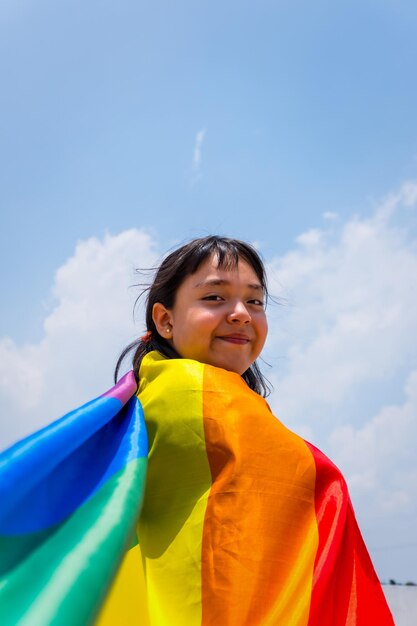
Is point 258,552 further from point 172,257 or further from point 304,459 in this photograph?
point 172,257

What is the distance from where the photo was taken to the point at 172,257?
2.52m

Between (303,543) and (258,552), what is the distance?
14 cm

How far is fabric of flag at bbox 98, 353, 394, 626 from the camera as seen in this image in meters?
1.63

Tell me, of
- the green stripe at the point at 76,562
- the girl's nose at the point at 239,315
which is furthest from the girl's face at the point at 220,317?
the green stripe at the point at 76,562

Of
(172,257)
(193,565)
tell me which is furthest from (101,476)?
(172,257)

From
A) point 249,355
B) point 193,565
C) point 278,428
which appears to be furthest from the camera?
point 249,355

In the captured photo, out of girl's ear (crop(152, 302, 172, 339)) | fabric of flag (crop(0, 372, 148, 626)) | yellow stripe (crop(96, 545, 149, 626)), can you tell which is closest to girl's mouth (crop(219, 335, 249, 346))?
girl's ear (crop(152, 302, 172, 339))

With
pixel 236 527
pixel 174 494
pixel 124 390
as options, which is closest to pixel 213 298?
pixel 124 390

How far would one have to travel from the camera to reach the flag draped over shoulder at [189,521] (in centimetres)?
153

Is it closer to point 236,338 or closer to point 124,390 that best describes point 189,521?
point 124,390

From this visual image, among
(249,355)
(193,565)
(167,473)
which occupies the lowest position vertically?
(193,565)

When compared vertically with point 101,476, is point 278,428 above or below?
above

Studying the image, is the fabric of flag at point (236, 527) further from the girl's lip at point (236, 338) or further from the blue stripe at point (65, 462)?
the girl's lip at point (236, 338)

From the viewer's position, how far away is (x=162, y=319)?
8.08ft
